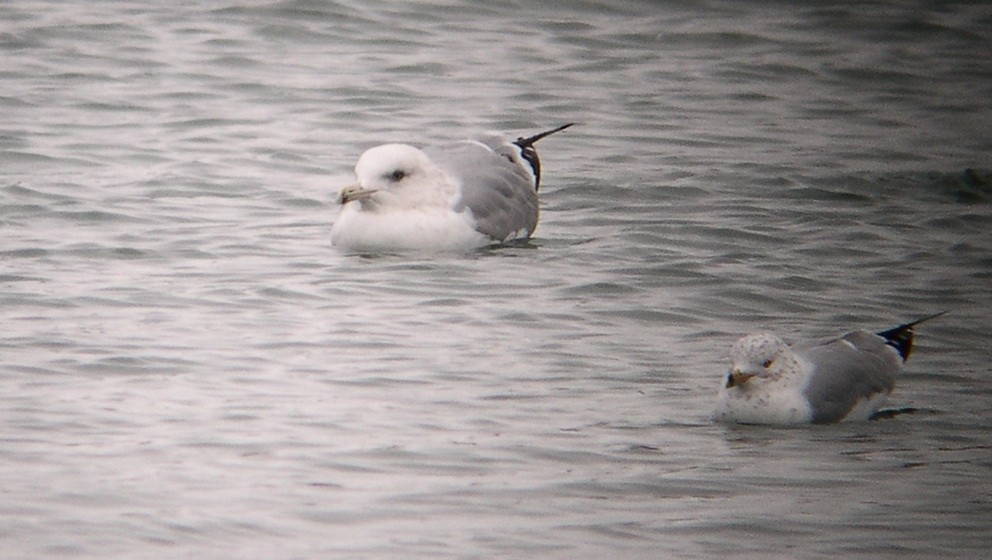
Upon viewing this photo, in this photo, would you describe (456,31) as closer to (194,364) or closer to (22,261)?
(22,261)

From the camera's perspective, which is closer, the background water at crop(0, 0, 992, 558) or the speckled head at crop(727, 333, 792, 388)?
the background water at crop(0, 0, 992, 558)

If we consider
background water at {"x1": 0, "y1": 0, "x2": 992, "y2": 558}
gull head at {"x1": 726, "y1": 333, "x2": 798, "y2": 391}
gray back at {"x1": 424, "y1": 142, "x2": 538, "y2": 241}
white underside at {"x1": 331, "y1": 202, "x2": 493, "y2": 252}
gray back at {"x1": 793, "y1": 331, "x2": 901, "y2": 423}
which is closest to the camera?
background water at {"x1": 0, "y1": 0, "x2": 992, "y2": 558}

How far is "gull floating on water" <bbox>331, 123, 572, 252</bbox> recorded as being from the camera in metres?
11.3

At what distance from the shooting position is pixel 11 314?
29.7 ft

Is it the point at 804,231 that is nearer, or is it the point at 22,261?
the point at 22,261

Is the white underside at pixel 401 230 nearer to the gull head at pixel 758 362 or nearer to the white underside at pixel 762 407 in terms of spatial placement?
the gull head at pixel 758 362

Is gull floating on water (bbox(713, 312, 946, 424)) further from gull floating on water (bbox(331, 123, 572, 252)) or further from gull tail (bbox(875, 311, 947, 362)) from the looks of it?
gull floating on water (bbox(331, 123, 572, 252))

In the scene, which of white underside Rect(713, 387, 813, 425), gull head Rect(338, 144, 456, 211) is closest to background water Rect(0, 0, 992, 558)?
white underside Rect(713, 387, 813, 425)

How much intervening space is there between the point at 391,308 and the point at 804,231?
140 inches

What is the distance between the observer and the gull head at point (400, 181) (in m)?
11.5

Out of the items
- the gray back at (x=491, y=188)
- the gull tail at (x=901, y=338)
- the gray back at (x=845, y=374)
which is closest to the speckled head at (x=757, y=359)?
the gray back at (x=845, y=374)

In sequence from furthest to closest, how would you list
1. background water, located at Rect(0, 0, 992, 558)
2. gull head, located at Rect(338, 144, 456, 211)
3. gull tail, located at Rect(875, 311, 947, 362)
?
gull head, located at Rect(338, 144, 456, 211)
gull tail, located at Rect(875, 311, 947, 362)
background water, located at Rect(0, 0, 992, 558)

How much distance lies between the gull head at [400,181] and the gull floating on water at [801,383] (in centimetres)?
337

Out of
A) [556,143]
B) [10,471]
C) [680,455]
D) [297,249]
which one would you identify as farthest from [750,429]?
[556,143]
